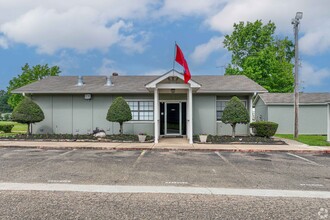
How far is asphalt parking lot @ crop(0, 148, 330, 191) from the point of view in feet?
24.2

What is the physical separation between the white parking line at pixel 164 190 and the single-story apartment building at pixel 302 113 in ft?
61.6

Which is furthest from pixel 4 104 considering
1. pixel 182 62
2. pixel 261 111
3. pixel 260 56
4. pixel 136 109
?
pixel 182 62

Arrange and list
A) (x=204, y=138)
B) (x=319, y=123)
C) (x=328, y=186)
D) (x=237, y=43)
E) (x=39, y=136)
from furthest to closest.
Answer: (x=237, y=43) < (x=319, y=123) < (x=39, y=136) < (x=204, y=138) < (x=328, y=186)

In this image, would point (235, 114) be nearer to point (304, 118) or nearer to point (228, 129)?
point (228, 129)

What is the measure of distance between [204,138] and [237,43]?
94.4 feet

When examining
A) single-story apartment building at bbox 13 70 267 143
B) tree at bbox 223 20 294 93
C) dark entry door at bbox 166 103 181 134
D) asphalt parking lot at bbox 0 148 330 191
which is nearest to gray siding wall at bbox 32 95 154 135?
single-story apartment building at bbox 13 70 267 143

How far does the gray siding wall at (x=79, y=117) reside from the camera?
1950 cm

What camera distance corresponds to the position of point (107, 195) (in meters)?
6.11

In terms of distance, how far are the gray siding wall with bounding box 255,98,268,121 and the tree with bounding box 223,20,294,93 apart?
935 cm

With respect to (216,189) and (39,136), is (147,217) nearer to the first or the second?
(216,189)

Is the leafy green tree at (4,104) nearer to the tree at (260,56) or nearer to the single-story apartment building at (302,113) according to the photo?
the tree at (260,56)

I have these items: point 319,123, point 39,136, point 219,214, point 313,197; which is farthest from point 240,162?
point 319,123

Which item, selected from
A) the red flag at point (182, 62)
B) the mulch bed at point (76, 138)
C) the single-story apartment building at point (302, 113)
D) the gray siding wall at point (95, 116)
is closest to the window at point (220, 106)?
the gray siding wall at point (95, 116)

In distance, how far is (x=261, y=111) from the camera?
26.4 meters
